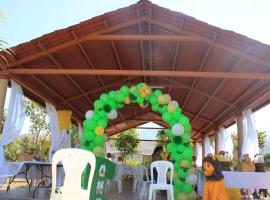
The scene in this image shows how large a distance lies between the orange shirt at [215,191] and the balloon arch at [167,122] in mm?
2015

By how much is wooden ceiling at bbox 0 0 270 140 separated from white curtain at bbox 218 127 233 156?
6.81ft

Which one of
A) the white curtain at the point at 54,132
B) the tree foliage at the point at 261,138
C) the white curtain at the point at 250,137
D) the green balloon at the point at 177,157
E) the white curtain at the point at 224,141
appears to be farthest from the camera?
the tree foliage at the point at 261,138

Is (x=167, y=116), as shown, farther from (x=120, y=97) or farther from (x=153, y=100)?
(x=120, y=97)

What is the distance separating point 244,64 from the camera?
7531mm

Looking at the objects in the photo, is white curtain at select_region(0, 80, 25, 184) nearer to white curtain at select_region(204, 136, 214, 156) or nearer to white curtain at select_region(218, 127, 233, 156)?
white curtain at select_region(218, 127, 233, 156)

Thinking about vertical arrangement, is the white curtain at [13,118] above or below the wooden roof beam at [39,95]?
below

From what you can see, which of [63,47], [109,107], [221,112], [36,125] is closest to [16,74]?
[63,47]

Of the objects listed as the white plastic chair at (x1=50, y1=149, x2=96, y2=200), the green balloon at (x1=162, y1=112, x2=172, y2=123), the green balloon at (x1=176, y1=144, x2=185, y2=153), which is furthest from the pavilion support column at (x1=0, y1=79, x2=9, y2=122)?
the white plastic chair at (x1=50, y1=149, x2=96, y2=200)

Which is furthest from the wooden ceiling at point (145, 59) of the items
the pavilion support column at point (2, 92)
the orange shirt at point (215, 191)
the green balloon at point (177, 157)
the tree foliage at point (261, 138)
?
the tree foliage at point (261, 138)

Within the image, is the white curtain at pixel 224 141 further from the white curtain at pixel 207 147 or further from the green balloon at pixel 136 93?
the green balloon at pixel 136 93

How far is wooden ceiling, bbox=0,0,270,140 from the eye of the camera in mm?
6969

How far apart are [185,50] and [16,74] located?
4.18 meters

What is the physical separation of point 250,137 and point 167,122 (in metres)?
3.41

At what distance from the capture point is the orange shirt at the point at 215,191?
4.60 m
